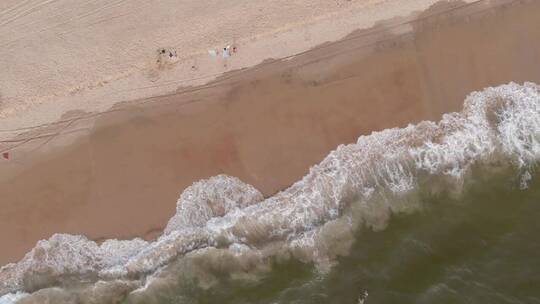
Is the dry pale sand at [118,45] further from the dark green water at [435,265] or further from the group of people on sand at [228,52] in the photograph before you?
the dark green water at [435,265]

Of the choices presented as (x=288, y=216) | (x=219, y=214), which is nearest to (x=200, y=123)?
(x=219, y=214)

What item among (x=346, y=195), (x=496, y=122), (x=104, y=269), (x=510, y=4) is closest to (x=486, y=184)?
(x=496, y=122)

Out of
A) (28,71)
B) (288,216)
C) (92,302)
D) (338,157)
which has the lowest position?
(92,302)

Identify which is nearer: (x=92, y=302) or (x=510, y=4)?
(x=92, y=302)

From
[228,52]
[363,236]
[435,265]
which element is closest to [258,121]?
[228,52]

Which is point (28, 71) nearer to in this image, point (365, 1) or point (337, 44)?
point (337, 44)

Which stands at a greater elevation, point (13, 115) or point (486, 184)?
point (13, 115)

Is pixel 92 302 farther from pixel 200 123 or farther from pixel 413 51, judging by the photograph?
pixel 413 51
